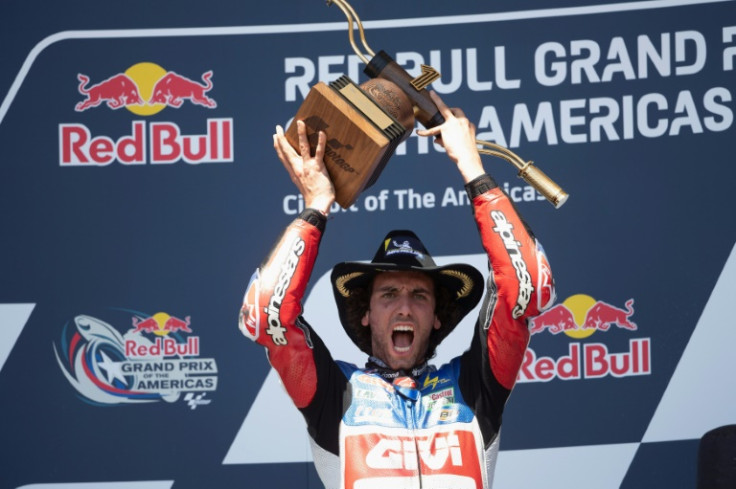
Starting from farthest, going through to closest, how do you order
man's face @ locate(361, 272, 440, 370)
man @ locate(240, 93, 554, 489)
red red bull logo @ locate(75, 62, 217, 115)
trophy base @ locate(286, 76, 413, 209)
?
red red bull logo @ locate(75, 62, 217, 115)
man's face @ locate(361, 272, 440, 370)
man @ locate(240, 93, 554, 489)
trophy base @ locate(286, 76, 413, 209)

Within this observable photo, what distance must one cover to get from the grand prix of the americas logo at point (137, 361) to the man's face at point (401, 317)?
98 cm

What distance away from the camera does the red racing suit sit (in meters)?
2.72

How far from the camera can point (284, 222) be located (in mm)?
3850

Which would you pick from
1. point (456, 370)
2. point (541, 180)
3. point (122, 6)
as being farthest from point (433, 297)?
point (122, 6)

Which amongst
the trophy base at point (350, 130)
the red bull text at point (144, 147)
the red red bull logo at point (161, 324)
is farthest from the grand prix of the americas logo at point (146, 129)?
the trophy base at point (350, 130)

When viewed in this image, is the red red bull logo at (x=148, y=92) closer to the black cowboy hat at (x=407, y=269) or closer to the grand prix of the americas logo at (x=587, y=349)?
the black cowboy hat at (x=407, y=269)

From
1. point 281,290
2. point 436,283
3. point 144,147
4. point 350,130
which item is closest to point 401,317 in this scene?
point 436,283

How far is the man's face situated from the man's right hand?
0.32 m

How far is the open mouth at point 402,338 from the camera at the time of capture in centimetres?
293

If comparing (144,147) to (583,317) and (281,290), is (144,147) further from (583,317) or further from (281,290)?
(583,317)

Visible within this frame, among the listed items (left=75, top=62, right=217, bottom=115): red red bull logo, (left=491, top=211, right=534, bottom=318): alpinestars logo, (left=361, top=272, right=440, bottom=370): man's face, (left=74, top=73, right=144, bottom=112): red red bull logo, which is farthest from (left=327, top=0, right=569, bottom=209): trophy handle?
(left=74, top=73, right=144, bottom=112): red red bull logo

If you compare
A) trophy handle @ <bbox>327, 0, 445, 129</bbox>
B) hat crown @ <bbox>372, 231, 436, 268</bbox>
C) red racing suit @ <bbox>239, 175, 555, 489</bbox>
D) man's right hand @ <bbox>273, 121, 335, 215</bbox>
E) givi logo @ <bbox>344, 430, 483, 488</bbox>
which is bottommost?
givi logo @ <bbox>344, 430, 483, 488</bbox>

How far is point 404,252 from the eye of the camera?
9.73 ft

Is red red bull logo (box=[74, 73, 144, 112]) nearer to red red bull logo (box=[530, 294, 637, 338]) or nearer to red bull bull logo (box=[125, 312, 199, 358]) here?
red bull bull logo (box=[125, 312, 199, 358])
